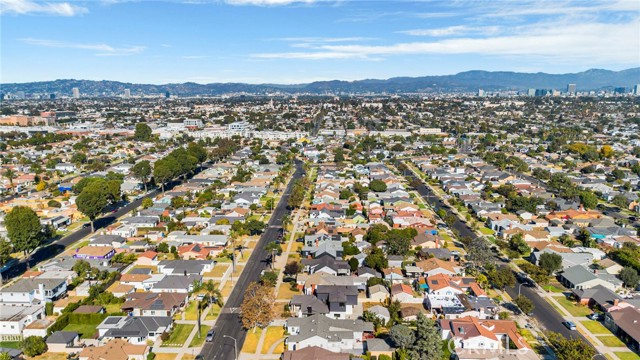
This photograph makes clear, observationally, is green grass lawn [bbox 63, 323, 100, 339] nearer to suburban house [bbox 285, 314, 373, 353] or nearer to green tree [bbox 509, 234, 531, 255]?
suburban house [bbox 285, 314, 373, 353]

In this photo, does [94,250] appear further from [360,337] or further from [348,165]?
[348,165]

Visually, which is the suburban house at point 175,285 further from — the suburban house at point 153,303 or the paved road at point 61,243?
the paved road at point 61,243

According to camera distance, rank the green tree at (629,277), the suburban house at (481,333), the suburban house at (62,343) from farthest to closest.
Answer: the green tree at (629,277) < the suburban house at (62,343) < the suburban house at (481,333)

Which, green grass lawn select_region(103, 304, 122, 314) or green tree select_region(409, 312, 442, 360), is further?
green grass lawn select_region(103, 304, 122, 314)

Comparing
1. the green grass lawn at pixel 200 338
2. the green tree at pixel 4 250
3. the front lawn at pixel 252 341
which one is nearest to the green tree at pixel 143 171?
the green tree at pixel 4 250

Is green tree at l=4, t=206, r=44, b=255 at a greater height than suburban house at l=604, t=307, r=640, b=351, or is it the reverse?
green tree at l=4, t=206, r=44, b=255

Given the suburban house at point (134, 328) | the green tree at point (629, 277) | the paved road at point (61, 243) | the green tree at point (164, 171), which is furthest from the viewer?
the green tree at point (164, 171)

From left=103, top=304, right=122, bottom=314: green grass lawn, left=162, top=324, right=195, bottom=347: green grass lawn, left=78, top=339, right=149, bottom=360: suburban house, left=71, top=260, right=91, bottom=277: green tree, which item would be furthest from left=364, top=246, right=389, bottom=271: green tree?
left=71, top=260, right=91, bottom=277: green tree
